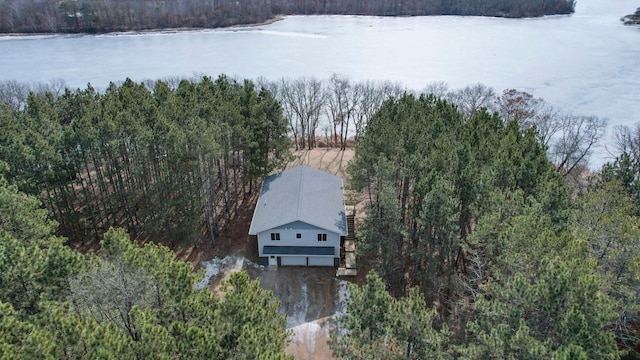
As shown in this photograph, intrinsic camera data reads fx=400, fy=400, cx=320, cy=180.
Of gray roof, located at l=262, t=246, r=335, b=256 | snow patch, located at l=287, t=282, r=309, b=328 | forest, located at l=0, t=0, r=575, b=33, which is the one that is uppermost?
forest, located at l=0, t=0, r=575, b=33

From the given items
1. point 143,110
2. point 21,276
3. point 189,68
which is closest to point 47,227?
point 21,276

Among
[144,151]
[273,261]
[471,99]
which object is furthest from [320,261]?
[471,99]

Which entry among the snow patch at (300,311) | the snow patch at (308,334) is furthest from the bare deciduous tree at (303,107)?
the snow patch at (308,334)

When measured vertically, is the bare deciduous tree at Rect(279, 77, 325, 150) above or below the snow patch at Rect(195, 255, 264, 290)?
above

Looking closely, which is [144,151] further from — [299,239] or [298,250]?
[298,250]

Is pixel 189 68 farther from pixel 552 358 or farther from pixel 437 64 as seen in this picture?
pixel 552 358

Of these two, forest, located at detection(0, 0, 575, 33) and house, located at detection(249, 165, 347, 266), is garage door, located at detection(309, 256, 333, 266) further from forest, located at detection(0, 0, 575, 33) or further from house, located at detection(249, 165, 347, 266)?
forest, located at detection(0, 0, 575, 33)

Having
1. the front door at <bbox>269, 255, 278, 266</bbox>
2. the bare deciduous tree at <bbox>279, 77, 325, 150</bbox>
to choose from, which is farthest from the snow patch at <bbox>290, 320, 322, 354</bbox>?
the bare deciduous tree at <bbox>279, 77, 325, 150</bbox>

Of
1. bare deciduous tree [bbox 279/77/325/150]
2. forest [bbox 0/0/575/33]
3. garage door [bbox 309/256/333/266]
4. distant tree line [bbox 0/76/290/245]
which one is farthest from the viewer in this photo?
forest [bbox 0/0/575/33]
